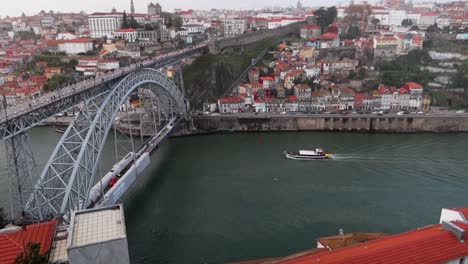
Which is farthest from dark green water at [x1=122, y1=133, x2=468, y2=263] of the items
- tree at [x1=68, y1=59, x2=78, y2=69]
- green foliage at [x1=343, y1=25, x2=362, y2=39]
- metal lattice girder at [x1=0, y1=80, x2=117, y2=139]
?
green foliage at [x1=343, y1=25, x2=362, y2=39]

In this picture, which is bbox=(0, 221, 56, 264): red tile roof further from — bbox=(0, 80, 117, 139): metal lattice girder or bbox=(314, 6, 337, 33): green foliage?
bbox=(314, 6, 337, 33): green foliage

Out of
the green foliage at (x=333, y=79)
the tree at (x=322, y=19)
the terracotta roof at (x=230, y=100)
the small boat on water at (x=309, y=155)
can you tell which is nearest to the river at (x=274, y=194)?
the small boat on water at (x=309, y=155)

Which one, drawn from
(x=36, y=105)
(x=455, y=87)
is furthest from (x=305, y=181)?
(x=455, y=87)

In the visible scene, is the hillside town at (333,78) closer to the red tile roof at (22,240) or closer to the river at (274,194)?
the river at (274,194)

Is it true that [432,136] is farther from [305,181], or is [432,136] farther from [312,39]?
[312,39]

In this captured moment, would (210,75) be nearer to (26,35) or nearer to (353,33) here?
(353,33)

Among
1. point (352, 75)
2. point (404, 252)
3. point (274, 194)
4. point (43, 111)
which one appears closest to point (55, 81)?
point (43, 111)
